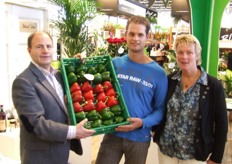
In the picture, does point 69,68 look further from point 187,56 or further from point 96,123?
point 187,56

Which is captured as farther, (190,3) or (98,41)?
(98,41)

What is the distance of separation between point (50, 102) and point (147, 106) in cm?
72

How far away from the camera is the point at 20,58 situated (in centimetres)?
453

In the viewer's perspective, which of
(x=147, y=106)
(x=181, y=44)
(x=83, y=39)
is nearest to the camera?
(x=181, y=44)

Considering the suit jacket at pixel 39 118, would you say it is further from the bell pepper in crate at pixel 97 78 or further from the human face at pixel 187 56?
the human face at pixel 187 56

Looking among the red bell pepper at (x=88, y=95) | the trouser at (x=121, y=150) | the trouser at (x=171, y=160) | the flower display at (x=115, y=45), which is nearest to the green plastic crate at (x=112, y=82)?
the red bell pepper at (x=88, y=95)

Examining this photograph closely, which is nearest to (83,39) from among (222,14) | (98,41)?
(98,41)

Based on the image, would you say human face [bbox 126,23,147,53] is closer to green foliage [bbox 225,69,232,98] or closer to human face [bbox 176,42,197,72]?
human face [bbox 176,42,197,72]

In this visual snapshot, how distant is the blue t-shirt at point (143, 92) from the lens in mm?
2012

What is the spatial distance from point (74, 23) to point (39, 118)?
2.77 meters

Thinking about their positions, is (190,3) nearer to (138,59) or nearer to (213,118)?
(138,59)

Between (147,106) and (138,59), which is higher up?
(138,59)

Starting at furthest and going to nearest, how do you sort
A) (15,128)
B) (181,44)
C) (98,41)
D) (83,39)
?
(98,41)
(83,39)
(15,128)
(181,44)

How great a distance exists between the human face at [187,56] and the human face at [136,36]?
265 millimetres
